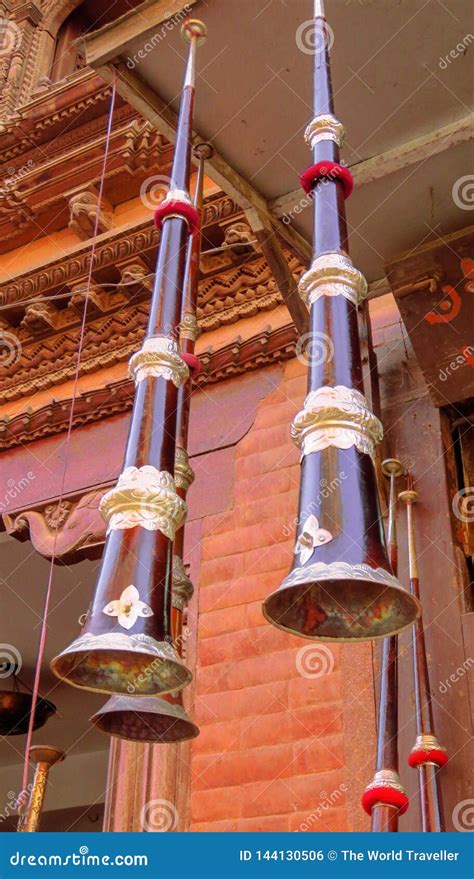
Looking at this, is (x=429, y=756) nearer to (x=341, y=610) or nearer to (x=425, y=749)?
(x=425, y=749)

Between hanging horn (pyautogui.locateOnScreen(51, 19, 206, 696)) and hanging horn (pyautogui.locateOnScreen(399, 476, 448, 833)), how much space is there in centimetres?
147

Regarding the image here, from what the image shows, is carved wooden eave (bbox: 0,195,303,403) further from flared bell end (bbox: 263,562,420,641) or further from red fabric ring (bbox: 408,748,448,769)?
flared bell end (bbox: 263,562,420,641)

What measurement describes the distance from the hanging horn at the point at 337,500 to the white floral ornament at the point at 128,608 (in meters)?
0.21

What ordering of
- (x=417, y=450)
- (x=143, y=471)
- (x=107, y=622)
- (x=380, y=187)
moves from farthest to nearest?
1. (x=417, y=450)
2. (x=380, y=187)
3. (x=143, y=471)
4. (x=107, y=622)

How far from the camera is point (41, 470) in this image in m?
5.18

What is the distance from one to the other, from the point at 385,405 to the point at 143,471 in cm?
241

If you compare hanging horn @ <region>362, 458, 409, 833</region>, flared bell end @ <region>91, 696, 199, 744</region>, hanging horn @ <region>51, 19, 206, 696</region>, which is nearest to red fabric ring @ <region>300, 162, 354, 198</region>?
hanging horn @ <region>51, 19, 206, 696</region>

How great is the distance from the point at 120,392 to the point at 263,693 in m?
1.91

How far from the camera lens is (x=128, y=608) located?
5.62 feet

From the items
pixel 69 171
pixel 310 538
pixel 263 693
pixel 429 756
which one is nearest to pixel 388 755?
pixel 429 756

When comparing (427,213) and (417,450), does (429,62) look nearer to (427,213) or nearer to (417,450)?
(427,213)

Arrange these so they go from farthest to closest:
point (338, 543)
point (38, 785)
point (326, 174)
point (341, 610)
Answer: point (38, 785) → point (326, 174) → point (341, 610) → point (338, 543)

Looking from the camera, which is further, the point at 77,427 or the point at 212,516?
the point at 77,427

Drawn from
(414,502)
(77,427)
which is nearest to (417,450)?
(414,502)
